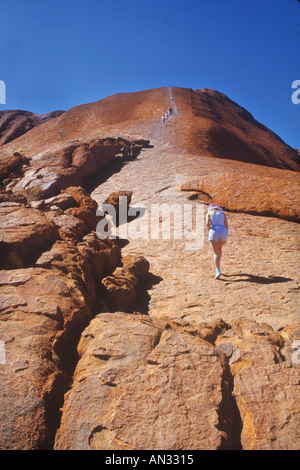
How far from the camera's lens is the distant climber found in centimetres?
576

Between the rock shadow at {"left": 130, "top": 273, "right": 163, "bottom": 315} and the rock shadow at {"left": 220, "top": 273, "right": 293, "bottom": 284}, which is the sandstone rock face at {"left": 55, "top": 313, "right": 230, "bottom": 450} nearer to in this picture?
the rock shadow at {"left": 130, "top": 273, "right": 163, "bottom": 315}

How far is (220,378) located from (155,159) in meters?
14.9

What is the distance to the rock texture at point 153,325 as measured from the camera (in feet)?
6.83

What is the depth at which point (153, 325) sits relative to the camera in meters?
3.16

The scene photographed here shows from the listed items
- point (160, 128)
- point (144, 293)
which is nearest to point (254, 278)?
point (144, 293)

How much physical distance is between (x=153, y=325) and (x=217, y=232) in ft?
10.6

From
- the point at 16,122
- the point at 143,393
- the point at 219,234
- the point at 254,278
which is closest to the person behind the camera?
the point at 143,393

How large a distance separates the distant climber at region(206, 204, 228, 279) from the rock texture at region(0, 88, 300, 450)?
0.42 m

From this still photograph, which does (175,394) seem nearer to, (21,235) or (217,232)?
(21,235)

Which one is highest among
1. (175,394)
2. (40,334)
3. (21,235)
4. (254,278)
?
(21,235)

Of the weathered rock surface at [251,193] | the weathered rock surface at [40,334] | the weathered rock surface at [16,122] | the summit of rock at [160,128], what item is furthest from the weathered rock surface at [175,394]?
the weathered rock surface at [16,122]

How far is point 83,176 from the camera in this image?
12922 mm

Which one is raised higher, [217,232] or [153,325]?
[217,232]
